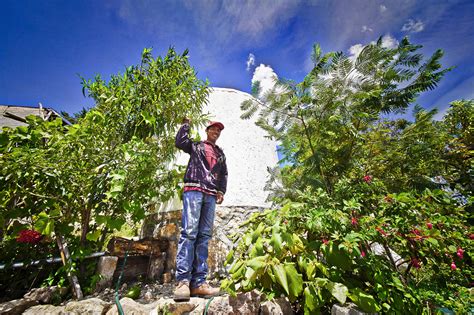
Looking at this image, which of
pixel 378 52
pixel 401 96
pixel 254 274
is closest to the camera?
pixel 254 274

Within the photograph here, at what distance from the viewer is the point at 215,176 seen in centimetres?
237

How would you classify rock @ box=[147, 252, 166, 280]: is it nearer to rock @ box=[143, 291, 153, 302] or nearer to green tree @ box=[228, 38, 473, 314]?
rock @ box=[143, 291, 153, 302]

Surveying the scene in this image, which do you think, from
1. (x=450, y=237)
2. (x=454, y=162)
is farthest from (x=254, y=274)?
(x=454, y=162)

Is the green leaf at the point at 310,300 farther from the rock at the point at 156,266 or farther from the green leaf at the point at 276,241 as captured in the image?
the rock at the point at 156,266

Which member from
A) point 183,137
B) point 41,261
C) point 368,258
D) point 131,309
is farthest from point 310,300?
point 41,261

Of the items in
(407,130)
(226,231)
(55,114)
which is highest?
(55,114)

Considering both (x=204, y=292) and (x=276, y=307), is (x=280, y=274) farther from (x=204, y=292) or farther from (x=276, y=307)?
(x=204, y=292)

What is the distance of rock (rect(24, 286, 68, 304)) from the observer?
1658 mm

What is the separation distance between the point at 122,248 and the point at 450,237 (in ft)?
10.1

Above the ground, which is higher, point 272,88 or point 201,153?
point 272,88

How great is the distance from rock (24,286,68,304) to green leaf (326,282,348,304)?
231 centimetres

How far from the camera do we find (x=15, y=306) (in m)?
1.41

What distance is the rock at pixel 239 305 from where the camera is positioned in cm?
132

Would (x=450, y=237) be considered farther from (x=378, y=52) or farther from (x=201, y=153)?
(x=201, y=153)
